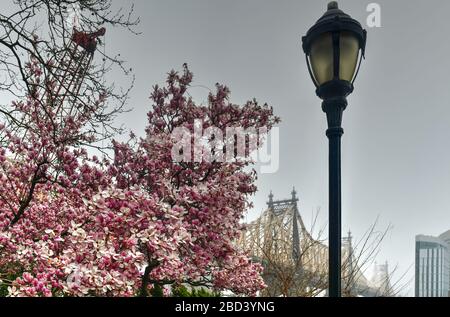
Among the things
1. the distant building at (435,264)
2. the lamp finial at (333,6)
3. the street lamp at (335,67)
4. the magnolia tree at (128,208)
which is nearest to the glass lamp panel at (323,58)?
the street lamp at (335,67)

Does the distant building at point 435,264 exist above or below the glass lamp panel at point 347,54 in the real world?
below

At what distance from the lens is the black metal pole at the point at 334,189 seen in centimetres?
259

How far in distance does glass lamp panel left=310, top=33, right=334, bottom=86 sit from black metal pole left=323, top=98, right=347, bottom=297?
0.64 ft

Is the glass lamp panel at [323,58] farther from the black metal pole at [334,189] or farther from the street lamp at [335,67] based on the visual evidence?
the black metal pole at [334,189]

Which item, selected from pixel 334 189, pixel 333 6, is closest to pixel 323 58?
pixel 333 6

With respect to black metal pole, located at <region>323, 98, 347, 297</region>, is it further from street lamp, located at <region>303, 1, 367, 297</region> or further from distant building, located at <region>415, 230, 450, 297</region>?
distant building, located at <region>415, 230, 450, 297</region>

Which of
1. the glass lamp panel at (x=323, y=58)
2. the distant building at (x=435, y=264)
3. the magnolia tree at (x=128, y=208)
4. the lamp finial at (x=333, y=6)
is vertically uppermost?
the lamp finial at (x=333, y=6)

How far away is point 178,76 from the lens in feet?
18.5

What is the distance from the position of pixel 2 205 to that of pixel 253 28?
4780mm

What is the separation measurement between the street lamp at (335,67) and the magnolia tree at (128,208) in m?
1.88

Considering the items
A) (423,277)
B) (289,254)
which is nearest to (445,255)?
(423,277)

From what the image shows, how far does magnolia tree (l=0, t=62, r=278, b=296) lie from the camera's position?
11.4ft

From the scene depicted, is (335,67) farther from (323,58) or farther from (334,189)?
(334,189)
